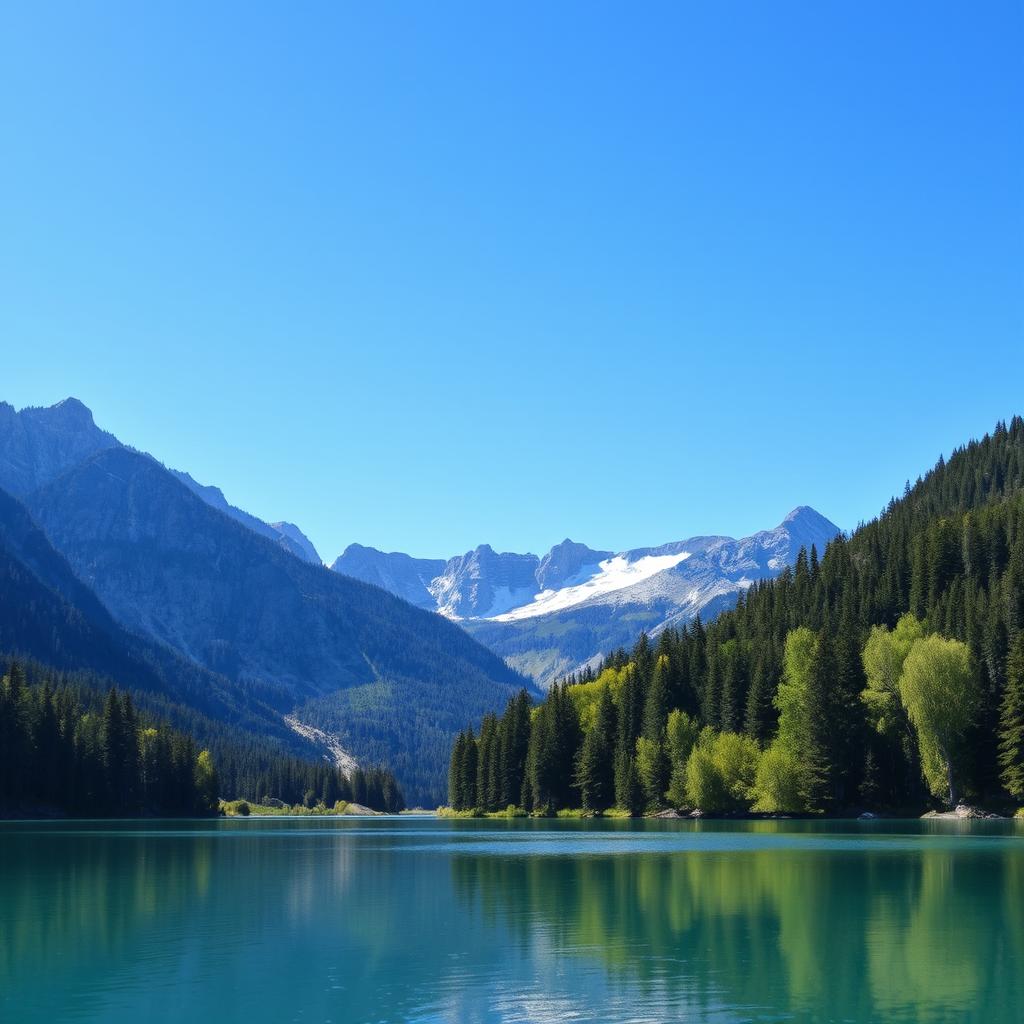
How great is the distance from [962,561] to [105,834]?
11303 centimetres

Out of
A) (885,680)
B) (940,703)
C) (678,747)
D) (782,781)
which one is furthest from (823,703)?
(678,747)

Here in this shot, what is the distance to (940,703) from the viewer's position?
11788 cm

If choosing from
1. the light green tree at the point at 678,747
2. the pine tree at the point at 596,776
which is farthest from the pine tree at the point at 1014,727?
the pine tree at the point at 596,776

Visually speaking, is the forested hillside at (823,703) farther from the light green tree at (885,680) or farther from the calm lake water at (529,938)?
the calm lake water at (529,938)

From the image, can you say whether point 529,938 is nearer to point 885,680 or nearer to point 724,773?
point 724,773

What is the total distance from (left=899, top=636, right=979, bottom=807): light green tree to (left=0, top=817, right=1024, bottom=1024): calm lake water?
47921mm

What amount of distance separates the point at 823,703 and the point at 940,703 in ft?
40.2

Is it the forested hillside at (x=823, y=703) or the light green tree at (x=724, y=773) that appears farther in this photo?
the light green tree at (x=724, y=773)

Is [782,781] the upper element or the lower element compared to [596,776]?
upper

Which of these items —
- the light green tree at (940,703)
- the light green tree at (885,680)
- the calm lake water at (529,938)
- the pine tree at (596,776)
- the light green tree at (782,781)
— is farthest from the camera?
the pine tree at (596,776)

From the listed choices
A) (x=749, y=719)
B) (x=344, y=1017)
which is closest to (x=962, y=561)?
(x=749, y=719)

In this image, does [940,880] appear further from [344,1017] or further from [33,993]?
[33,993]

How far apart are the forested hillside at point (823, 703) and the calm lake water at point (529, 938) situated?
2017 inches

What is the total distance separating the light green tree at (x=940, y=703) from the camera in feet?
387
